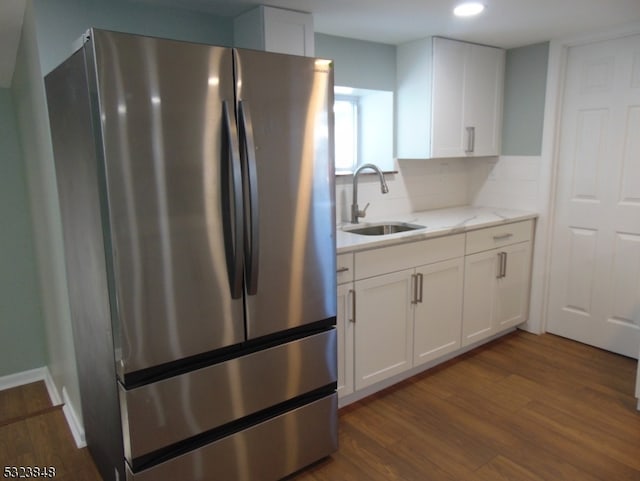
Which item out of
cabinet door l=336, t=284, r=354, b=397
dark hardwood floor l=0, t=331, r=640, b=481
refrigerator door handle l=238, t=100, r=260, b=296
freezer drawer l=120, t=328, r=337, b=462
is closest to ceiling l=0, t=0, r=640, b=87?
refrigerator door handle l=238, t=100, r=260, b=296

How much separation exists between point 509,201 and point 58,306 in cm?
308

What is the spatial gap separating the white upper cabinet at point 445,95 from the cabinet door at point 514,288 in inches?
30.4

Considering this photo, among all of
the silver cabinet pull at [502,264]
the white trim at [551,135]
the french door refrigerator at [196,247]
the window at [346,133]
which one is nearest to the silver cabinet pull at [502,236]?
the silver cabinet pull at [502,264]

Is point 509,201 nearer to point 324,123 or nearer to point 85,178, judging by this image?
point 324,123

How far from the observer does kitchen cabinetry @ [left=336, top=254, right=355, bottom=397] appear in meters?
2.25

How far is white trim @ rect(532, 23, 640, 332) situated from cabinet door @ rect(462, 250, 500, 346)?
0.53 meters

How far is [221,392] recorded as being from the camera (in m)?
1.66

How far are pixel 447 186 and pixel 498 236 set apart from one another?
0.71 metres

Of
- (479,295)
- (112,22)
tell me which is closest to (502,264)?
(479,295)

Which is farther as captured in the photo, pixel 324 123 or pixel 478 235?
pixel 478 235

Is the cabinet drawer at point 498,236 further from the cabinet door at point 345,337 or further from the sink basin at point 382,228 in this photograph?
the cabinet door at point 345,337

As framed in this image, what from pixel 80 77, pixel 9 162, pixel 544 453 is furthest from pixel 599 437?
pixel 9 162

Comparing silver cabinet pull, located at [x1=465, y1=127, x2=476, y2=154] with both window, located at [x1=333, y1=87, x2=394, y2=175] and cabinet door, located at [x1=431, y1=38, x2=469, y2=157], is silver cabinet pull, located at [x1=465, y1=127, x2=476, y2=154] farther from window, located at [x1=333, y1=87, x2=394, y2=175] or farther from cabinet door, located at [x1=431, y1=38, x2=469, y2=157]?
window, located at [x1=333, y1=87, x2=394, y2=175]

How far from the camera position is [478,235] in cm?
289
